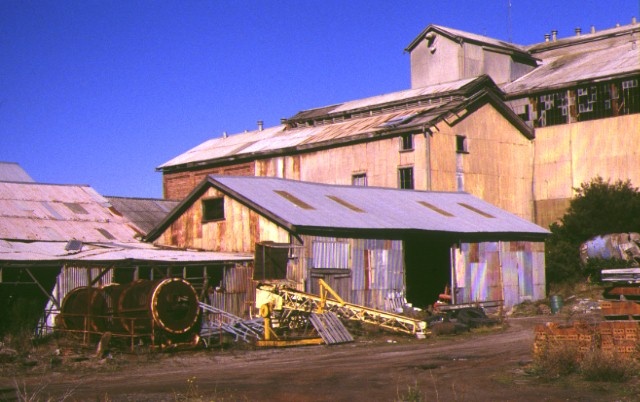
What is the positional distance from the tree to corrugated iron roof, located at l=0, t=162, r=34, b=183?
99.8 ft

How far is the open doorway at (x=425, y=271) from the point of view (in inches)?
1543

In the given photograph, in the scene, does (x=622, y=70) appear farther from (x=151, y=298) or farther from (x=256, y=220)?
(x=151, y=298)

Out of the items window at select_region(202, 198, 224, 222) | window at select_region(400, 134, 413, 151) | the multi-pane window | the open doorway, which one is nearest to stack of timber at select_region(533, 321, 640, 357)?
window at select_region(202, 198, 224, 222)

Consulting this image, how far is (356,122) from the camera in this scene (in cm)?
5112

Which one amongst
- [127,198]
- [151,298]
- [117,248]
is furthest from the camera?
[127,198]

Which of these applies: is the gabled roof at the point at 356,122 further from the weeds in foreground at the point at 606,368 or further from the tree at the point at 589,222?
the weeds in foreground at the point at 606,368

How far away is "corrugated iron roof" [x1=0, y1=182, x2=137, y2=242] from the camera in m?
33.9

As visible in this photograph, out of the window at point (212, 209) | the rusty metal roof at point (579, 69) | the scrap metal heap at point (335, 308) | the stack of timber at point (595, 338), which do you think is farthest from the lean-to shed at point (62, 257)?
the rusty metal roof at point (579, 69)

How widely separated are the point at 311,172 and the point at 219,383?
3277 cm

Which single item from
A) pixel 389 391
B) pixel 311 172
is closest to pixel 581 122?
pixel 311 172

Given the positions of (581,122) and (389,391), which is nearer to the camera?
(389,391)

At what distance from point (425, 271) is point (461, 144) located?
29.9ft

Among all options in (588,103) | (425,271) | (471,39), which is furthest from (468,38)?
(425,271)

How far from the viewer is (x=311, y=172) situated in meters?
49.5
